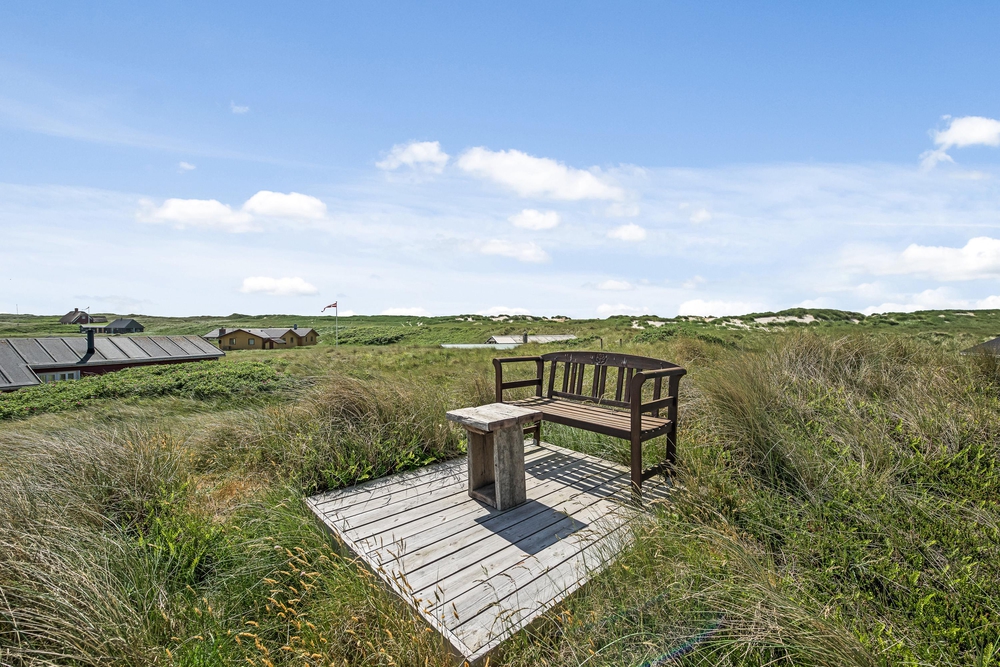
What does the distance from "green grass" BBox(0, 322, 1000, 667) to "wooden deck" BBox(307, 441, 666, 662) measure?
14cm

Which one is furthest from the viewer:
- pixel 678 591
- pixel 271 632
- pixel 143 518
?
pixel 143 518

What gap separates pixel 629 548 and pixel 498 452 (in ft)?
4.19

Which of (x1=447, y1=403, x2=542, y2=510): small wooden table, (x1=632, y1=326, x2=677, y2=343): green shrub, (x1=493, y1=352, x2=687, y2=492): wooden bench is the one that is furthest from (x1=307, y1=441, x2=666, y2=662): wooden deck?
(x1=632, y1=326, x2=677, y2=343): green shrub

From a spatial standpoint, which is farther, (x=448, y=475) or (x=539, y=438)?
(x=539, y=438)

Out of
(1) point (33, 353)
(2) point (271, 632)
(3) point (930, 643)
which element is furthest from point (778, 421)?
(1) point (33, 353)

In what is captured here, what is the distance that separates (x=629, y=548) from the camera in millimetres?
2684

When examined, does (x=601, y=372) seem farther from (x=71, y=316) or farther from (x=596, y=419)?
(x=71, y=316)

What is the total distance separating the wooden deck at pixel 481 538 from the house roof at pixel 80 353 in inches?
646

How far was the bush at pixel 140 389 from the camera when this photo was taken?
8.62 m

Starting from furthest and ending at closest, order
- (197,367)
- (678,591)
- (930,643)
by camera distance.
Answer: (197,367) → (678,591) → (930,643)

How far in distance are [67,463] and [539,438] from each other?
4.39 meters

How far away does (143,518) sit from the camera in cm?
355

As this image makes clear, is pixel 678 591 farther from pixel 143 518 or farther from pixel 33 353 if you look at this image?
pixel 33 353

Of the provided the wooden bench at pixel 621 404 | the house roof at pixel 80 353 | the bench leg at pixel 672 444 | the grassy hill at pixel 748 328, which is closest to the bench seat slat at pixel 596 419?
the wooden bench at pixel 621 404
